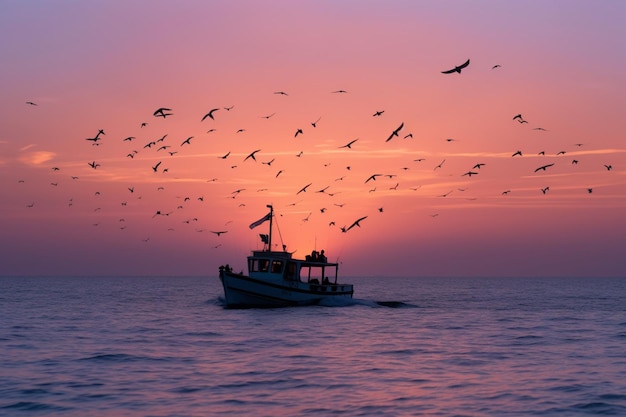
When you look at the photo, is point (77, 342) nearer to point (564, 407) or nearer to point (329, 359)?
Answer: point (329, 359)

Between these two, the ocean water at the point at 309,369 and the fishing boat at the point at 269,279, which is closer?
the ocean water at the point at 309,369

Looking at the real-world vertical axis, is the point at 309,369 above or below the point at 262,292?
below

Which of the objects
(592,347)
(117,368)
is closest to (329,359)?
(117,368)

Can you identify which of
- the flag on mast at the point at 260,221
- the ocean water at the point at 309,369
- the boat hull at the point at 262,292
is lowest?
the ocean water at the point at 309,369

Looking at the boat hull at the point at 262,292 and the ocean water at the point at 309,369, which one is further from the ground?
the boat hull at the point at 262,292

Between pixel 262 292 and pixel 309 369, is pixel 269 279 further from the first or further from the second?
pixel 309 369

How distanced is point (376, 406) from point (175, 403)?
6.01 m

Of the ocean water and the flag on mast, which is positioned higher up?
the flag on mast

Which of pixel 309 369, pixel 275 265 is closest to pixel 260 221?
pixel 275 265

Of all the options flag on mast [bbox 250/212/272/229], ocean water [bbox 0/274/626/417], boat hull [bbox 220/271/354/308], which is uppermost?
flag on mast [bbox 250/212/272/229]

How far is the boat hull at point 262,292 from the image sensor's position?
58.5 m

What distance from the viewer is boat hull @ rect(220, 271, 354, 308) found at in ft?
192

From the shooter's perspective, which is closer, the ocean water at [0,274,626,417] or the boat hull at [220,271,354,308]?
the ocean water at [0,274,626,417]

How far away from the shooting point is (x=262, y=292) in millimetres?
58531
